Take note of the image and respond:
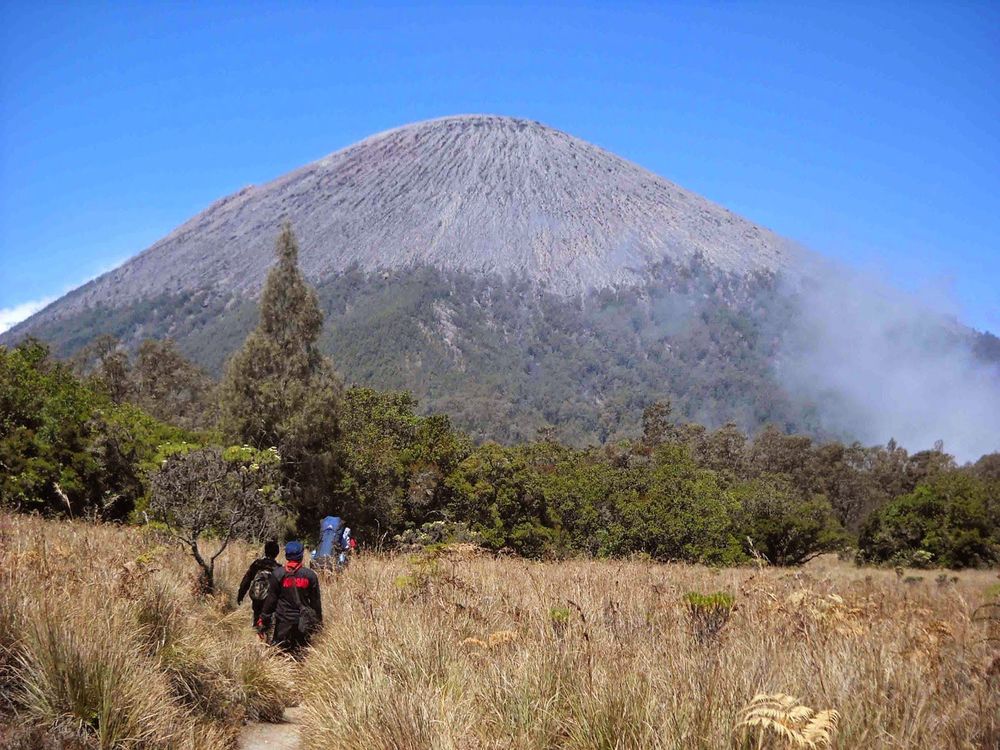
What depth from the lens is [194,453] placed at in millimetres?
9586

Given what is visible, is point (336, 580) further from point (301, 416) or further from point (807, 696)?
point (301, 416)

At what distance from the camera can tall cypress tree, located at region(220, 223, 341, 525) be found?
22.5 metres

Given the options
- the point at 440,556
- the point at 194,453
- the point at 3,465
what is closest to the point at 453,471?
the point at 3,465

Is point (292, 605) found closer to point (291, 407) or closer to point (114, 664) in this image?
point (114, 664)

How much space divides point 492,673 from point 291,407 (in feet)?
64.6

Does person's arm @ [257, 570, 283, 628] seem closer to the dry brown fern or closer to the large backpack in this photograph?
the large backpack

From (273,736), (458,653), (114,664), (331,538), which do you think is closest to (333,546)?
(331,538)

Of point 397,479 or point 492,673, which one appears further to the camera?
point 397,479

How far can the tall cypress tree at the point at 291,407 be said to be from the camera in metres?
22.5

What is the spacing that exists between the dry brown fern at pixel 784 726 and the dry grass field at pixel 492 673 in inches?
0.5

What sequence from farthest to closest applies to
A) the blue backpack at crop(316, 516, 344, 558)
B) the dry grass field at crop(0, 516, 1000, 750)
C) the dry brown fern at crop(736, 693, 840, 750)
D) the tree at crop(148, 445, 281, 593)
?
the blue backpack at crop(316, 516, 344, 558), the tree at crop(148, 445, 281, 593), the dry grass field at crop(0, 516, 1000, 750), the dry brown fern at crop(736, 693, 840, 750)

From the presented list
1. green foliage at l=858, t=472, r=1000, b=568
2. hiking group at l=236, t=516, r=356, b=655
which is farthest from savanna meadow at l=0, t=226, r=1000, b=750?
green foliage at l=858, t=472, r=1000, b=568

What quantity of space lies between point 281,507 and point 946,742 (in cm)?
1823

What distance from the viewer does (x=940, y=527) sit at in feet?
92.8
